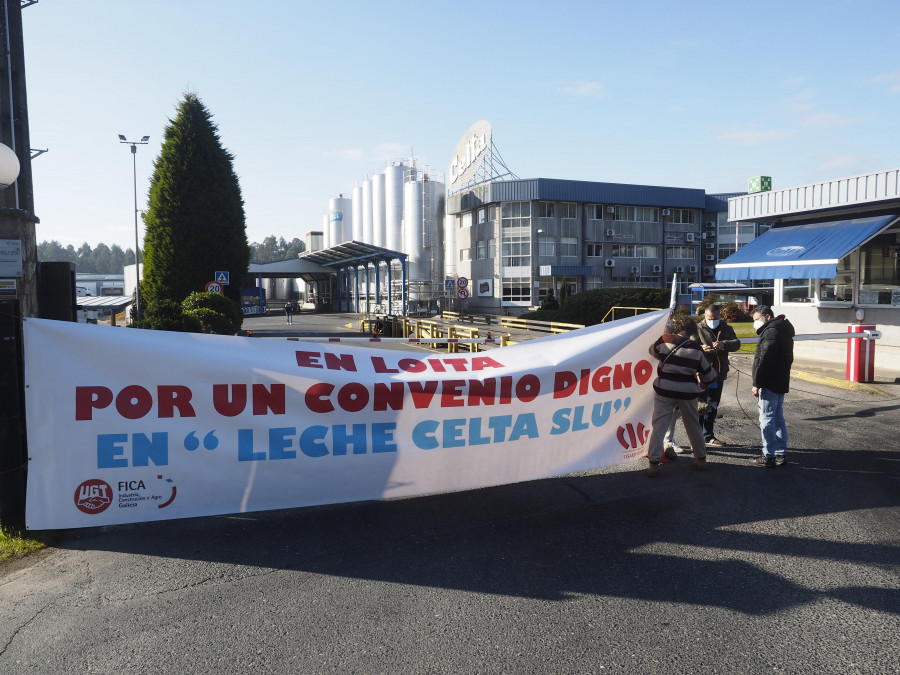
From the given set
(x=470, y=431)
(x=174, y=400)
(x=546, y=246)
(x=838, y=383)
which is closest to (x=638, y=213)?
(x=546, y=246)

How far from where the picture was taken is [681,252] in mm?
60469

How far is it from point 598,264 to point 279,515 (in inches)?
2130

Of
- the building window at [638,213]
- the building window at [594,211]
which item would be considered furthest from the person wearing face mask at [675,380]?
the building window at [638,213]

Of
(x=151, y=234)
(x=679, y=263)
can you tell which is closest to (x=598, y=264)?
(x=679, y=263)

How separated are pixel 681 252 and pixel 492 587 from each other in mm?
60958

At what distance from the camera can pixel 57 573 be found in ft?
15.3

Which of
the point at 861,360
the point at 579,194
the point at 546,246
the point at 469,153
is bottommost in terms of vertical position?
the point at 861,360

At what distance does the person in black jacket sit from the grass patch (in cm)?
712

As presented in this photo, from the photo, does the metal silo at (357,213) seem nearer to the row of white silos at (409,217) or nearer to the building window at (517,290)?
the row of white silos at (409,217)

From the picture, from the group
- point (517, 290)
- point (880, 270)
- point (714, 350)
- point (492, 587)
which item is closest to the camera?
point (492, 587)

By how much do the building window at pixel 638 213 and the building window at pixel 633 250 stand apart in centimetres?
231

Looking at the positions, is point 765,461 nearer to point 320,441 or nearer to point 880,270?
point 320,441

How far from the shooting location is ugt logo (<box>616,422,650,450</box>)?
6734 millimetres

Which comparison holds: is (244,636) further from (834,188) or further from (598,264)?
(598,264)
